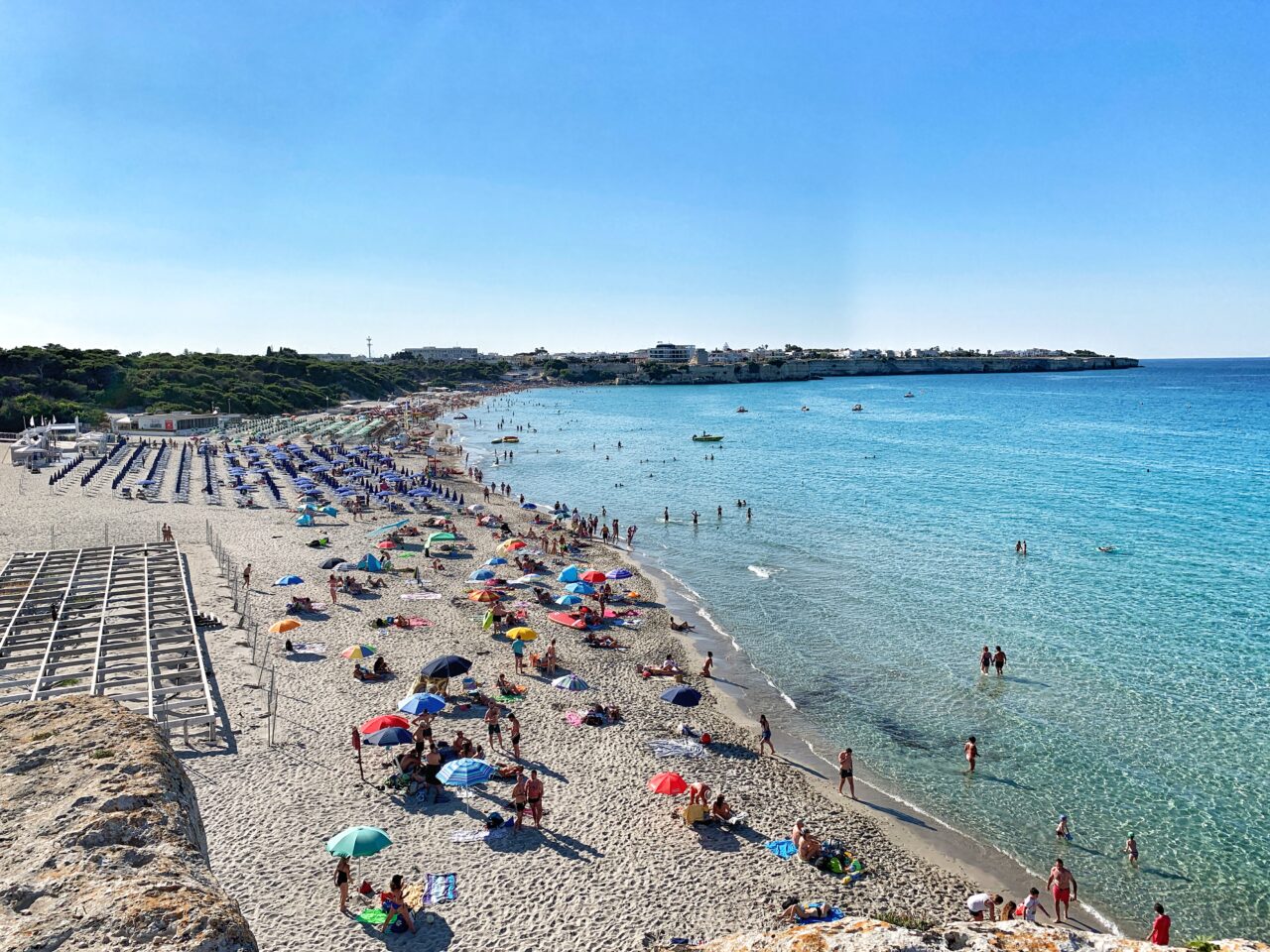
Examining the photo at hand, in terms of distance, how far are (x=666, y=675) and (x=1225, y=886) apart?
12.2 meters

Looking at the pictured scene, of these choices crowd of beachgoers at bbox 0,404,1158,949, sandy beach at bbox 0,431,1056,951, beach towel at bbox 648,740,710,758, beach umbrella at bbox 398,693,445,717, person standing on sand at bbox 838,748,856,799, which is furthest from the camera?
beach towel at bbox 648,740,710,758

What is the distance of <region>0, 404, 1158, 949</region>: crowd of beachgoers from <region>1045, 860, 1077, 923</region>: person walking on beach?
1.08 metres

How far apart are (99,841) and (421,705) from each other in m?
12.4

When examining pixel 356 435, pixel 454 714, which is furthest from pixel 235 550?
pixel 356 435

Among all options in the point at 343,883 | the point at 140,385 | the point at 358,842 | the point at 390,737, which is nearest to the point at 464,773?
the point at 390,737

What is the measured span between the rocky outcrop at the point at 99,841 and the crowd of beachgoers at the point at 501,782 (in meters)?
6.30

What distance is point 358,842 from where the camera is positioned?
11758 mm

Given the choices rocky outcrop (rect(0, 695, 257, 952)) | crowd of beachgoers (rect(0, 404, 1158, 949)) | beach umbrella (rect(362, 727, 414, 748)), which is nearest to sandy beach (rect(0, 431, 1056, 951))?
crowd of beachgoers (rect(0, 404, 1158, 949))

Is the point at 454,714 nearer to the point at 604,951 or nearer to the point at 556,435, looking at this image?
the point at 604,951

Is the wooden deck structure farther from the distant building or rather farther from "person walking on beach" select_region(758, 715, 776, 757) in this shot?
the distant building

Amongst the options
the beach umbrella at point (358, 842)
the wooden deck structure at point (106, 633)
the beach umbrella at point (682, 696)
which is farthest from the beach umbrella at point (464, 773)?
the beach umbrella at point (682, 696)

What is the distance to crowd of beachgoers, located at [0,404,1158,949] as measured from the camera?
1136cm

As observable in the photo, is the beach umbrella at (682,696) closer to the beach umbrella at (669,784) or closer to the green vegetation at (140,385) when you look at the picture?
the beach umbrella at (669,784)

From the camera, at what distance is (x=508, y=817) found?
535 inches
